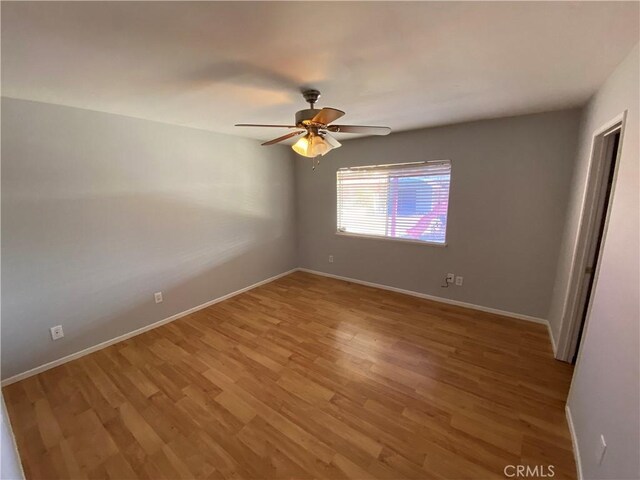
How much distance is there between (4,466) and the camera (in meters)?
1.02

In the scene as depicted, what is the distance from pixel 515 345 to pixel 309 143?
2.64 m

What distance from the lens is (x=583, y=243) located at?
6.42 feet

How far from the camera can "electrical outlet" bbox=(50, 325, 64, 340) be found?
2.23 meters

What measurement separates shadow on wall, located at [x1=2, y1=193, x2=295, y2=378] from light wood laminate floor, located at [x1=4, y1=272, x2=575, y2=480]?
0.88 feet

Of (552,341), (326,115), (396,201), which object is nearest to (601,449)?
(552,341)

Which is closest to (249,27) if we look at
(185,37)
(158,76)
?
→ (185,37)

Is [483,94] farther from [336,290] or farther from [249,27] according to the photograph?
[336,290]

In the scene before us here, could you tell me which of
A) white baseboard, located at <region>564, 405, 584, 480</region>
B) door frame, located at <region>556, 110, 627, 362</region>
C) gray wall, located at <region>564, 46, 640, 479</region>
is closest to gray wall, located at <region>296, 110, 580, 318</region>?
door frame, located at <region>556, 110, 627, 362</region>

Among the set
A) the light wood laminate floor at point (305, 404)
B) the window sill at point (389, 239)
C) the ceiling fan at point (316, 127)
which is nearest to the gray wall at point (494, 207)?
the window sill at point (389, 239)

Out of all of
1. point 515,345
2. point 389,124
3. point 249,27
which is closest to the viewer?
point 249,27

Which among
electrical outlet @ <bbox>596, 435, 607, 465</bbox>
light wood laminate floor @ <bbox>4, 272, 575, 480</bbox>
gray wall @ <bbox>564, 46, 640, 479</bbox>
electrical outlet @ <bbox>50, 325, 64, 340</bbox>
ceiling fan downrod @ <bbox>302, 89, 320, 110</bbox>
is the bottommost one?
light wood laminate floor @ <bbox>4, 272, 575, 480</bbox>

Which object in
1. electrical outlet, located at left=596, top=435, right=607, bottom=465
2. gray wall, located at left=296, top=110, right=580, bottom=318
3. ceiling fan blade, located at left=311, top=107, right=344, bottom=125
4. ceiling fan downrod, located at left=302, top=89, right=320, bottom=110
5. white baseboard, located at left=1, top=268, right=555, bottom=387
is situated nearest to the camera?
electrical outlet, located at left=596, top=435, right=607, bottom=465

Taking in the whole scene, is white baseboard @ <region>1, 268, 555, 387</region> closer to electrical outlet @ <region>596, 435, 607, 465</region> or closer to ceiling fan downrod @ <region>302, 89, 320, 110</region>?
electrical outlet @ <region>596, 435, 607, 465</region>

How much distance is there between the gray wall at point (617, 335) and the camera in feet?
3.27
